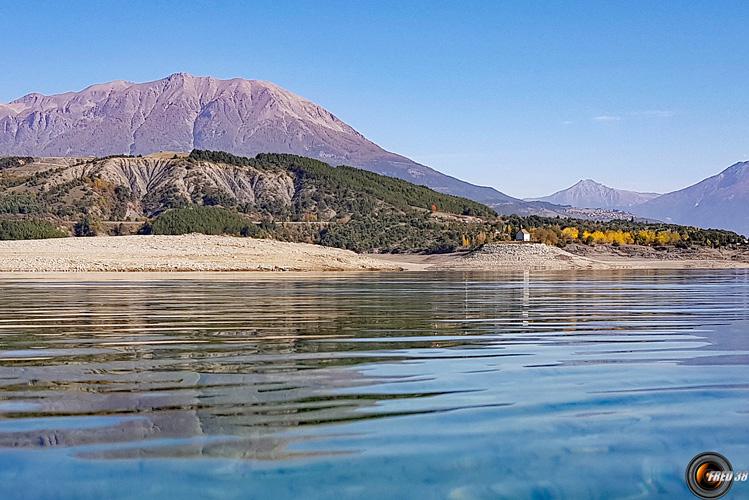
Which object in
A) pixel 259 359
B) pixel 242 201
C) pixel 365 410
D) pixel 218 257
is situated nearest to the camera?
pixel 365 410

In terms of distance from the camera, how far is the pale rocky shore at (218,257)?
67.1 meters

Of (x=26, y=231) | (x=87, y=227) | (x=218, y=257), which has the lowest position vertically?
(x=218, y=257)

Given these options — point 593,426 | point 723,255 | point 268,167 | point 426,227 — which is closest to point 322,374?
point 593,426

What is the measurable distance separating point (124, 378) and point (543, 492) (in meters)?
6.76

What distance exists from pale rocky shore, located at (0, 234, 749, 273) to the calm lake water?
49.1 meters

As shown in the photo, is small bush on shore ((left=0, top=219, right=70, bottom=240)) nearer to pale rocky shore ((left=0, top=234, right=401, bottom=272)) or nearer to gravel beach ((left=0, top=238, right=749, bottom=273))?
gravel beach ((left=0, top=238, right=749, bottom=273))

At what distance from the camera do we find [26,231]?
336 ft

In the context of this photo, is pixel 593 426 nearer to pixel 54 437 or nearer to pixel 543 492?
pixel 543 492

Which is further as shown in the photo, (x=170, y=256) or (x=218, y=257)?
(x=218, y=257)

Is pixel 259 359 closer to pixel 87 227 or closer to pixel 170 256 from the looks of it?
pixel 170 256

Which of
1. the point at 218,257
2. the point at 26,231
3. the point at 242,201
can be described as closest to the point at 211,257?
the point at 218,257

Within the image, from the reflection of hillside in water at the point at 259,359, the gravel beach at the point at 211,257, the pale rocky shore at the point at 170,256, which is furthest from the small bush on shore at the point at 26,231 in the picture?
the reflection of hillside in water at the point at 259,359

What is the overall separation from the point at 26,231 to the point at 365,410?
330ft

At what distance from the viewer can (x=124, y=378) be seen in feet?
39.5
